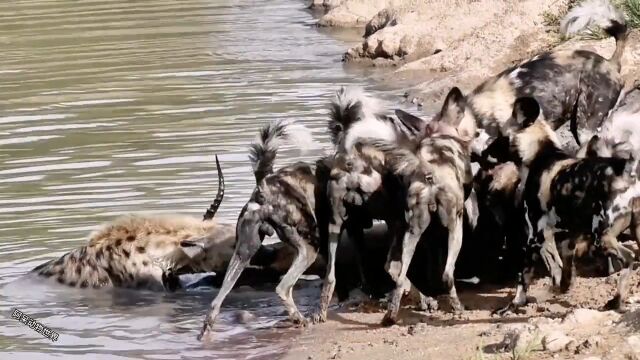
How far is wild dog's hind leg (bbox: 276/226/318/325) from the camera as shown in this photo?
7438 mm

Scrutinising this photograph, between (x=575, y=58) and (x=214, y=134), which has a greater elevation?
(x=575, y=58)

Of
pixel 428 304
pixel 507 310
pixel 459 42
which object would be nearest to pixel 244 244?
pixel 428 304

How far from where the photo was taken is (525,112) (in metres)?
7.73

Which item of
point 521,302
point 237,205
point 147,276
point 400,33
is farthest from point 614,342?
point 400,33

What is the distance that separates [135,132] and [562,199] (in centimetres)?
692

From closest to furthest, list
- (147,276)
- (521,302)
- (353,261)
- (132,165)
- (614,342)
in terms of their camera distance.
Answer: (614,342) → (521,302) → (353,261) → (147,276) → (132,165)

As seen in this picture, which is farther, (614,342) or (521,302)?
(521,302)

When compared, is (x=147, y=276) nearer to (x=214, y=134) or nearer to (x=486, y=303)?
(x=486, y=303)

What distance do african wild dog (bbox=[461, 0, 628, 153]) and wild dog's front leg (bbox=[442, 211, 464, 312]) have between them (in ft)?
6.84

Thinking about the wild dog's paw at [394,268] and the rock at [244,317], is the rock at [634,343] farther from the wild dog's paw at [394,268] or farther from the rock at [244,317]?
the rock at [244,317]

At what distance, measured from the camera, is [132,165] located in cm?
1169

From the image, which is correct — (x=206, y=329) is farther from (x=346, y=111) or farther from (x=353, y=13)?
(x=353, y=13)

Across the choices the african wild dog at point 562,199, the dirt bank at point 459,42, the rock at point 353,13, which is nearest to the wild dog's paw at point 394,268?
the african wild dog at point 562,199

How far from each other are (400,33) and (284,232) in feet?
30.5
